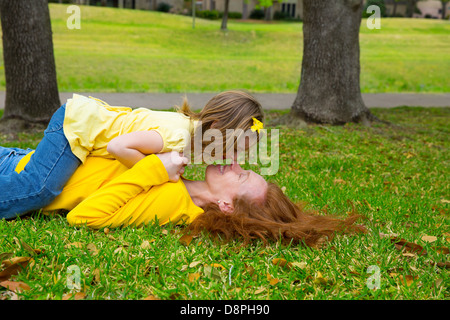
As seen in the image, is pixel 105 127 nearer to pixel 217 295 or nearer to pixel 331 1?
pixel 217 295

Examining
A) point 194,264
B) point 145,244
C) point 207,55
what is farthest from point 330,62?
point 207,55

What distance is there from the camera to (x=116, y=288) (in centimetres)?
240

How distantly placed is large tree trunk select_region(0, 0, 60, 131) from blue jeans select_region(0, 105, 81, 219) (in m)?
4.23

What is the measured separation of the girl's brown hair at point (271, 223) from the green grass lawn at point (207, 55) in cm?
1096

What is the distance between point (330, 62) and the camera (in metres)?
8.09

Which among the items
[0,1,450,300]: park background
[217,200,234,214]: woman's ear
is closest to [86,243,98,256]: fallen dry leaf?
[0,1,450,300]: park background

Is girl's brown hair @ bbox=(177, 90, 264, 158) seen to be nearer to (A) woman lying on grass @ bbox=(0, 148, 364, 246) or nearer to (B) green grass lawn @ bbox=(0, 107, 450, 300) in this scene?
(A) woman lying on grass @ bbox=(0, 148, 364, 246)

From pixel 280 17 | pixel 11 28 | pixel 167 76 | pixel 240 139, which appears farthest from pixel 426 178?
pixel 280 17

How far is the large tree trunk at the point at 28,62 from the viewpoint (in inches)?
274

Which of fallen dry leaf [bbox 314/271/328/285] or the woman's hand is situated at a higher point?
the woman's hand

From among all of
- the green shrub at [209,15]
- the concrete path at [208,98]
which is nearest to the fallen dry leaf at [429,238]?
the concrete path at [208,98]

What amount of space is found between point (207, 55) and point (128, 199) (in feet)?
80.3

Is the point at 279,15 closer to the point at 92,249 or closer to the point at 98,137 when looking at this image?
the point at 98,137

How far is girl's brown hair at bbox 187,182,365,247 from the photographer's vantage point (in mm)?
3156
